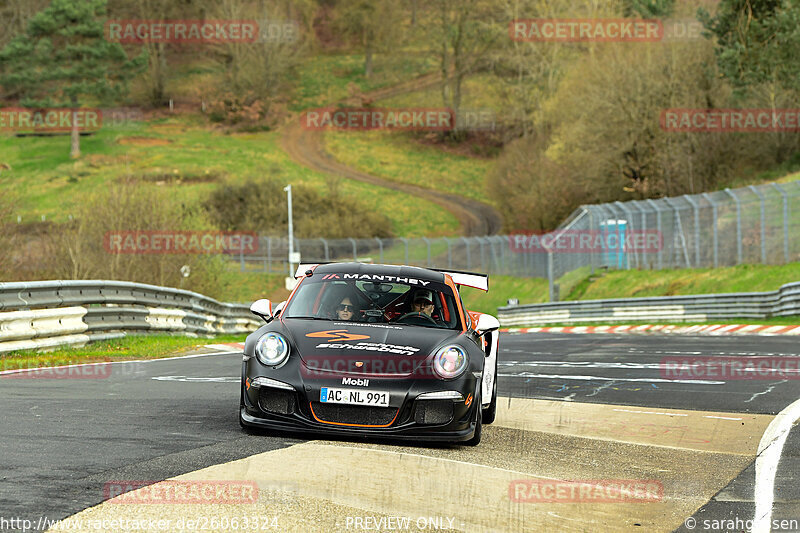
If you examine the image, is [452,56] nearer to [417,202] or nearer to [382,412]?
[417,202]

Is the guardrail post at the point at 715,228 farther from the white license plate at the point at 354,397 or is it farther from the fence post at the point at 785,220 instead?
the white license plate at the point at 354,397

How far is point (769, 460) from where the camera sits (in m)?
7.43

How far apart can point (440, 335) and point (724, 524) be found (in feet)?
9.94

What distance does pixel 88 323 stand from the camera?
54.6ft

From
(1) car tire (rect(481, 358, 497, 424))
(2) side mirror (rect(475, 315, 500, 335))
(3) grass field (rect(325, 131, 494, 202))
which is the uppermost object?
(3) grass field (rect(325, 131, 494, 202))

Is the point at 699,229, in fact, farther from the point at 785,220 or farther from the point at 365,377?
the point at 365,377

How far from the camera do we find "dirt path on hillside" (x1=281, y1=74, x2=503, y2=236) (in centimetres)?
8262

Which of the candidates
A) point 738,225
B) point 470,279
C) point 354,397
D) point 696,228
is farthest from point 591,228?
point 354,397

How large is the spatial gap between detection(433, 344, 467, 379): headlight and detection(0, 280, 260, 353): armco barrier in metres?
8.60

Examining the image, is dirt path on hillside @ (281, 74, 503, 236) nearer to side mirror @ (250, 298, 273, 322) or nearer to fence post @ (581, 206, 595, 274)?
fence post @ (581, 206, 595, 274)

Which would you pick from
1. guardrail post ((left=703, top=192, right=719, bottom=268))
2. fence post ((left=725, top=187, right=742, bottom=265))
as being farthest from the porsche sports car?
guardrail post ((left=703, top=192, right=719, bottom=268))

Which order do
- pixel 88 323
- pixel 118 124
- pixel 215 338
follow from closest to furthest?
1. pixel 88 323
2. pixel 215 338
3. pixel 118 124

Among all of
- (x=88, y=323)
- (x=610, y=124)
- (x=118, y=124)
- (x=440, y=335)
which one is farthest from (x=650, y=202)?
(x=118, y=124)

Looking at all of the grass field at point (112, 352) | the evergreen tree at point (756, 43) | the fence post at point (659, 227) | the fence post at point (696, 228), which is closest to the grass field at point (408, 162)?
the evergreen tree at point (756, 43)
